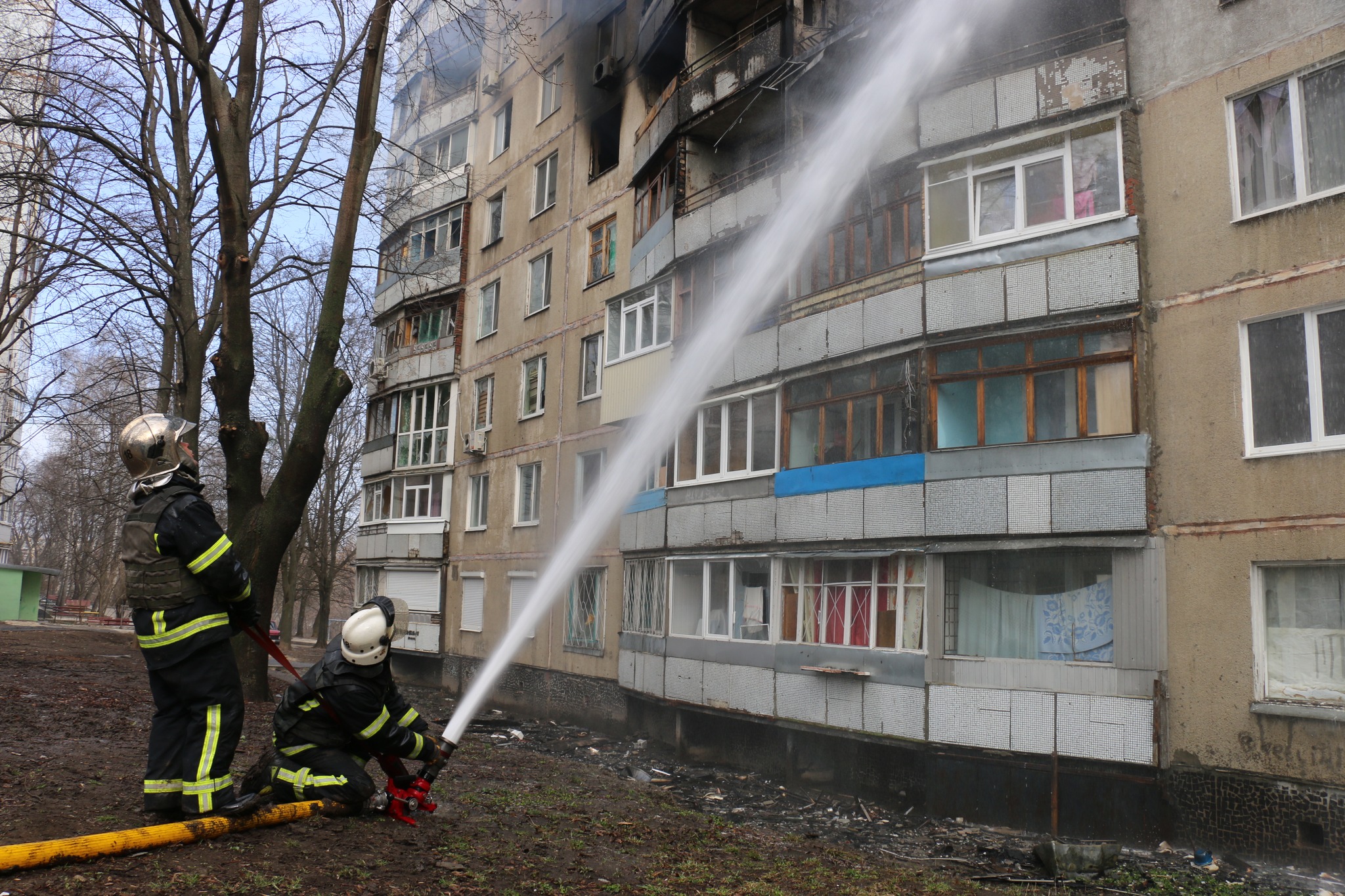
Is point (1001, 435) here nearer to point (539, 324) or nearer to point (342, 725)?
point (342, 725)

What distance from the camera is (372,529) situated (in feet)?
111

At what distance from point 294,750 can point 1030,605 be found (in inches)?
367

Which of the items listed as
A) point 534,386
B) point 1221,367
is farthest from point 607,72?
point 1221,367

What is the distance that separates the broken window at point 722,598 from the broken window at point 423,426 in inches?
581

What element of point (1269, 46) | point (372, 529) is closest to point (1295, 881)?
point (1269, 46)

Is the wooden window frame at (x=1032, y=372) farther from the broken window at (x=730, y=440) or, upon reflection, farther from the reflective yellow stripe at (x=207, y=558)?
the reflective yellow stripe at (x=207, y=558)

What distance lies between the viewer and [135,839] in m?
5.12

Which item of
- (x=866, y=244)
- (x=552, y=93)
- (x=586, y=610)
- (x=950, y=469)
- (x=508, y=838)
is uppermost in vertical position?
(x=552, y=93)

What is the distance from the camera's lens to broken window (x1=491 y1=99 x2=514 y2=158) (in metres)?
31.0

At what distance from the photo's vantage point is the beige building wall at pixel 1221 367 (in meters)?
10.5

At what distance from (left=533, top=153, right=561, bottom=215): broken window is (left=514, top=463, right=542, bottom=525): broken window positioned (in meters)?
7.40

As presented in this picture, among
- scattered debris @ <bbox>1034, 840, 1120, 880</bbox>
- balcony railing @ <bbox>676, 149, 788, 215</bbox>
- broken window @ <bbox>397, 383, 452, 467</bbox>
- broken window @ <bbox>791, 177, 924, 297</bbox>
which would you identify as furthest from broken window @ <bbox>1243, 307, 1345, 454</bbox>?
broken window @ <bbox>397, 383, 452, 467</bbox>

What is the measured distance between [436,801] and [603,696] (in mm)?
14177

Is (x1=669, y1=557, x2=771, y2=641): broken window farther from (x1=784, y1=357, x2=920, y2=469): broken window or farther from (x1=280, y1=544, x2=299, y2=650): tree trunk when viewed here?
(x1=280, y1=544, x2=299, y2=650): tree trunk
